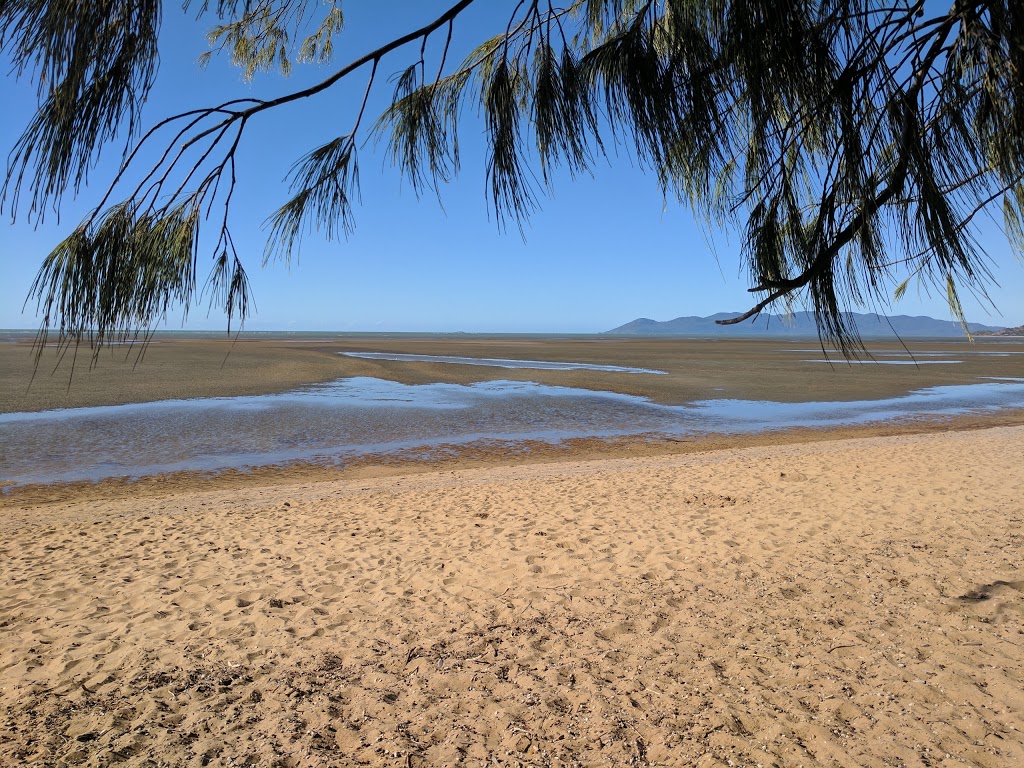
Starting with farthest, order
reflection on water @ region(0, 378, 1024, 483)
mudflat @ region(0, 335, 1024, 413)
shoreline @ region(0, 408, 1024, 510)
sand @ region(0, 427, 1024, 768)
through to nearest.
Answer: mudflat @ region(0, 335, 1024, 413), reflection on water @ region(0, 378, 1024, 483), shoreline @ region(0, 408, 1024, 510), sand @ region(0, 427, 1024, 768)

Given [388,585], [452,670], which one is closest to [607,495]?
[388,585]

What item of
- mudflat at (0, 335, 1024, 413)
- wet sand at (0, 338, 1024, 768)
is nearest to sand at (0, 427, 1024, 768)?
wet sand at (0, 338, 1024, 768)

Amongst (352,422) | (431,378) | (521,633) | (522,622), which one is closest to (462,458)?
(352,422)

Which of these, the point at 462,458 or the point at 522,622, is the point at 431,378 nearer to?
the point at 462,458

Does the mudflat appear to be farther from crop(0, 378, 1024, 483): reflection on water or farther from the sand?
the sand

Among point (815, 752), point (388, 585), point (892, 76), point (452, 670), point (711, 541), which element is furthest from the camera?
point (711, 541)

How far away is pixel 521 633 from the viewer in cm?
392

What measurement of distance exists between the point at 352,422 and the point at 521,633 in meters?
10.8

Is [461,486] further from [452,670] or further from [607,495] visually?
[452,670]

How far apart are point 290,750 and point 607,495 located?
17.1 feet

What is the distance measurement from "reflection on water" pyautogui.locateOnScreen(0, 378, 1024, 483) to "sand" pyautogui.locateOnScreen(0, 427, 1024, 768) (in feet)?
11.4

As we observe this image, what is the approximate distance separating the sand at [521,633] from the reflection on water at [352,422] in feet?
11.4

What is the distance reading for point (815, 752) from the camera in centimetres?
270

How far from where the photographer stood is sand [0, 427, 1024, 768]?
283cm
